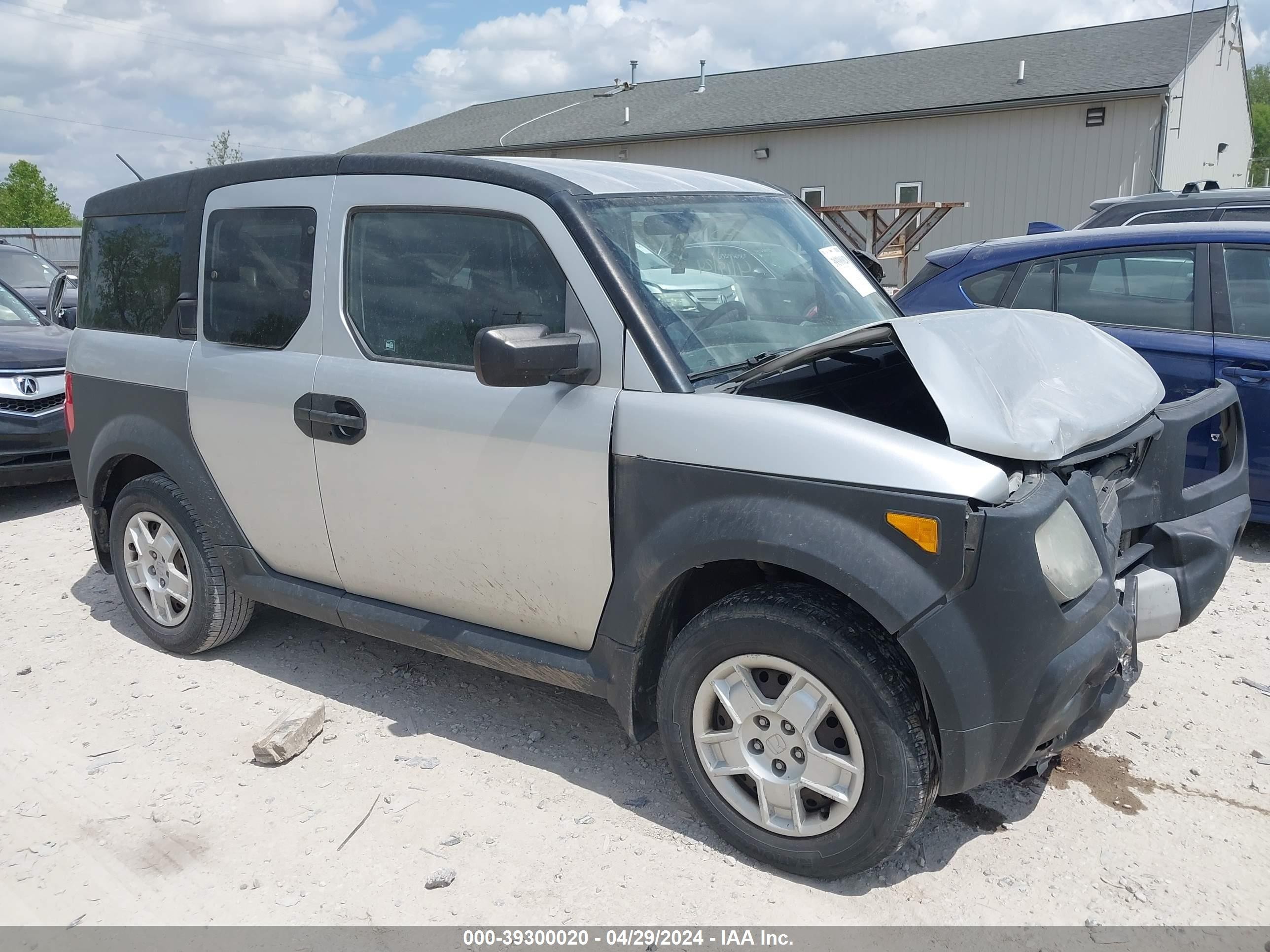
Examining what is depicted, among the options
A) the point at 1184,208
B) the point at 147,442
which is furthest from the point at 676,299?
the point at 1184,208

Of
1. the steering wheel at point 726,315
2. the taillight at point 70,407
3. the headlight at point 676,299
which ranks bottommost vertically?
the taillight at point 70,407

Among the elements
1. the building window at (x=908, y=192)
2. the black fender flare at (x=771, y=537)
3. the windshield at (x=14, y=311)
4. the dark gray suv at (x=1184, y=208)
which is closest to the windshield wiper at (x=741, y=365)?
the black fender flare at (x=771, y=537)

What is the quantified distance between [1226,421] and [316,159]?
350cm

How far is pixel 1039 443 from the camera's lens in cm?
260

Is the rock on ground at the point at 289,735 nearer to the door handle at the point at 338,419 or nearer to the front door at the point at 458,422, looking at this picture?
the front door at the point at 458,422

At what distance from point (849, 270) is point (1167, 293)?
2.53m

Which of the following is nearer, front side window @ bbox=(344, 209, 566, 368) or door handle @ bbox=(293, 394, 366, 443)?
front side window @ bbox=(344, 209, 566, 368)

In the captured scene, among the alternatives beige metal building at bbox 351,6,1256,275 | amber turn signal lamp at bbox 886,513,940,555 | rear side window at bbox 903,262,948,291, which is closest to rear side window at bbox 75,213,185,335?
amber turn signal lamp at bbox 886,513,940,555

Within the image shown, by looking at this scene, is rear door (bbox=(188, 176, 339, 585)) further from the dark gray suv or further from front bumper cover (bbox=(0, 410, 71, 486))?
the dark gray suv

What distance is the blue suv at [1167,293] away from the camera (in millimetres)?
5141

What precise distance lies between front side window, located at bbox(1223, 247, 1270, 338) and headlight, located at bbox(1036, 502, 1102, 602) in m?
3.31

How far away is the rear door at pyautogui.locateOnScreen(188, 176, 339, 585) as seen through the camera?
368 centimetres

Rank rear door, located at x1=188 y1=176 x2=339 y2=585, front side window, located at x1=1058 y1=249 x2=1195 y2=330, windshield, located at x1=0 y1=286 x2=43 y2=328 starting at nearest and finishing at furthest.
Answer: rear door, located at x1=188 y1=176 x2=339 y2=585, front side window, located at x1=1058 y1=249 x2=1195 y2=330, windshield, located at x1=0 y1=286 x2=43 y2=328
